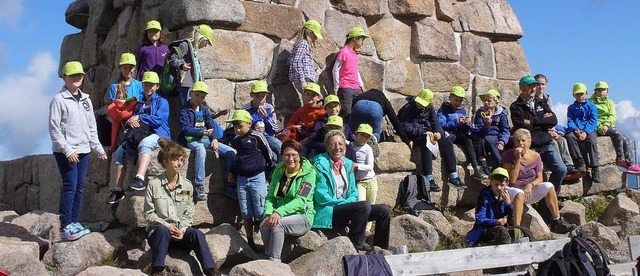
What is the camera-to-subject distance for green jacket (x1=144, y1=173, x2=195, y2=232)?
24.6 feet

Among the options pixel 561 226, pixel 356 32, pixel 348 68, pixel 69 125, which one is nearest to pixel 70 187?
pixel 69 125

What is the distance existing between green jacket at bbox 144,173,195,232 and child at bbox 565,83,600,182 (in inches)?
239

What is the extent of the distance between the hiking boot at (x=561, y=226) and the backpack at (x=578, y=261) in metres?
2.67

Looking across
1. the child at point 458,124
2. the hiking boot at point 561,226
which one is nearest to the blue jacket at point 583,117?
the child at point 458,124

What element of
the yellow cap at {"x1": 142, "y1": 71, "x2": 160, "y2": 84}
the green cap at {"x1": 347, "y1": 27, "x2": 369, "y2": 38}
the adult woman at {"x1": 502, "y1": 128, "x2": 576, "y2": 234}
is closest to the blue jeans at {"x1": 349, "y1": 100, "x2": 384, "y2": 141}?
the green cap at {"x1": 347, "y1": 27, "x2": 369, "y2": 38}

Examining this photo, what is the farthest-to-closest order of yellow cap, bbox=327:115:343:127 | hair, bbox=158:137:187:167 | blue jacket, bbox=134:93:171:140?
yellow cap, bbox=327:115:343:127
blue jacket, bbox=134:93:171:140
hair, bbox=158:137:187:167

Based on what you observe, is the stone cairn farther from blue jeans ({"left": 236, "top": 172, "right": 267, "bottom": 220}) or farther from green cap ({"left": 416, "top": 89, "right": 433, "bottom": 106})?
green cap ({"left": 416, "top": 89, "right": 433, "bottom": 106})

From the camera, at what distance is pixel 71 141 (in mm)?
7969

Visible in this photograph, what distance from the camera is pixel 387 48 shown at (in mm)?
11531

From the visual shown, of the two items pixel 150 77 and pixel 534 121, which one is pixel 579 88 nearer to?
pixel 534 121

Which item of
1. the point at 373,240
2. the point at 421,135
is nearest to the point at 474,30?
the point at 421,135

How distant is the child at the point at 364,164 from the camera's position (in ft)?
29.8

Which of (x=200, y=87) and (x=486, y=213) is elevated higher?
(x=200, y=87)

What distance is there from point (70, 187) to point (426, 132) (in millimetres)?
4276
